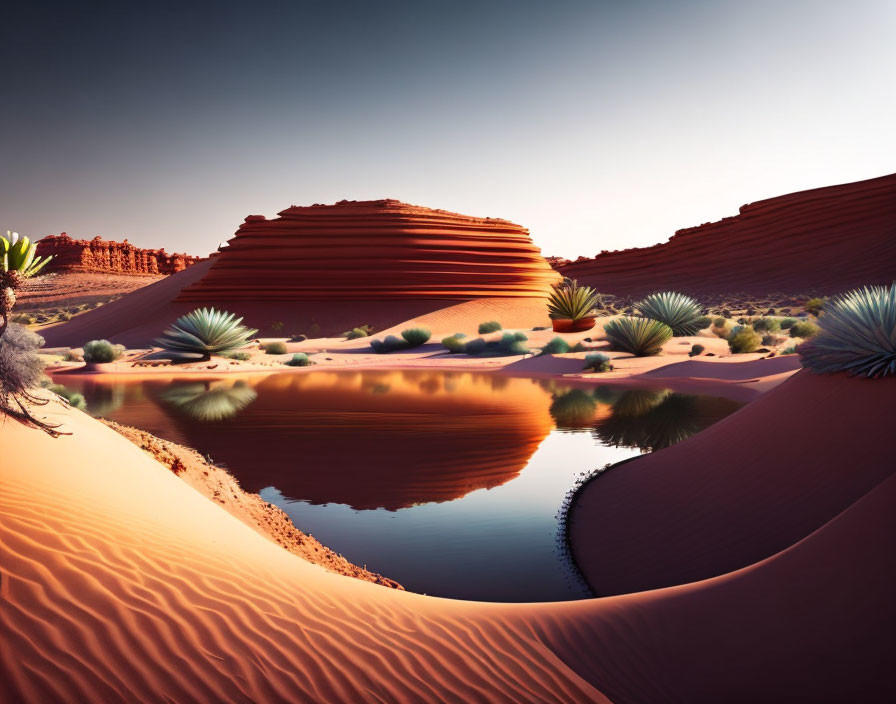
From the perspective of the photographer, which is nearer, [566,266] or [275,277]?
[275,277]

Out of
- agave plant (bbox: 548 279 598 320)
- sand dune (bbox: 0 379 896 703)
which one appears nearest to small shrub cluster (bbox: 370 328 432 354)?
agave plant (bbox: 548 279 598 320)

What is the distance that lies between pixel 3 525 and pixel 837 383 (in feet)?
24.2

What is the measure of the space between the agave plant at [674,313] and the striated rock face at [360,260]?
20.4m

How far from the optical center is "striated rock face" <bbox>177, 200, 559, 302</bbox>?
45.7 m

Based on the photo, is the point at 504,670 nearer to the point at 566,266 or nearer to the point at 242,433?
the point at 242,433

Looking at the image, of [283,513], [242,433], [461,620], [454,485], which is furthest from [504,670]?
[242,433]

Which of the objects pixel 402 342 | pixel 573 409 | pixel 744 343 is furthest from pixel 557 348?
pixel 573 409

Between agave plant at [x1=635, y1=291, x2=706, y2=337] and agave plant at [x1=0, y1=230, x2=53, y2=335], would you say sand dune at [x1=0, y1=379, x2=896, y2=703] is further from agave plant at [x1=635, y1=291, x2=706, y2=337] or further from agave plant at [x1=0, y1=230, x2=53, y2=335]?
agave plant at [x1=635, y1=291, x2=706, y2=337]

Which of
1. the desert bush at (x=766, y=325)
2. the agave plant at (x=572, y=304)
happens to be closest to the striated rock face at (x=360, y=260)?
the agave plant at (x=572, y=304)

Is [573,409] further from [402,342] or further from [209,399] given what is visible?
[402,342]

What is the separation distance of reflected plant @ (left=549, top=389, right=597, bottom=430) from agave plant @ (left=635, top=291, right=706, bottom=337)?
1118 cm

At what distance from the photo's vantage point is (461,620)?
3.96 meters

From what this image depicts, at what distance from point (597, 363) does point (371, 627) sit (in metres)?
18.6

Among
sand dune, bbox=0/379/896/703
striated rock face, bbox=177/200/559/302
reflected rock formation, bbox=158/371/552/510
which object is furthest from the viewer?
striated rock face, bbox=177/200/559/302
